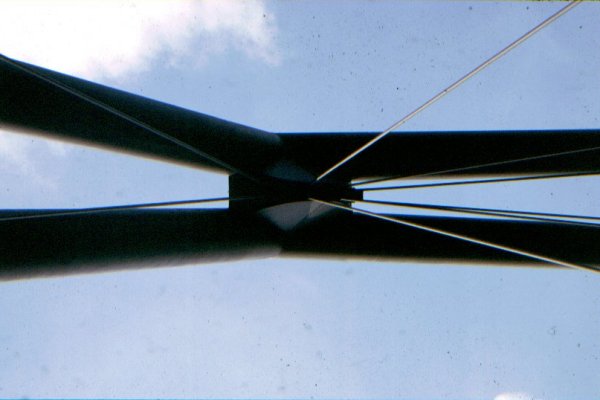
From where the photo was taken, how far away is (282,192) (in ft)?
25.2

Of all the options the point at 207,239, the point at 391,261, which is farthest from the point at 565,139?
the point at 207,239

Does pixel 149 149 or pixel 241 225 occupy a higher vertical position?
pixel 149 149

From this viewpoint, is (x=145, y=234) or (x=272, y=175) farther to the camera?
(x=272, y=175)

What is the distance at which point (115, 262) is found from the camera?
22.6 feet

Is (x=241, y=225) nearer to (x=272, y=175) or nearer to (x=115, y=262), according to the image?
(x=272, y=175)

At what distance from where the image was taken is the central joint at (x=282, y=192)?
7.65 m

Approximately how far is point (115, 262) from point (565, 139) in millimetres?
5241

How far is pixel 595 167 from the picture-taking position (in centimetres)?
869

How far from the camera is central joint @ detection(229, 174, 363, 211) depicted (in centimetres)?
765

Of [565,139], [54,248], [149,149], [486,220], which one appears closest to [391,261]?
→ [486,220]

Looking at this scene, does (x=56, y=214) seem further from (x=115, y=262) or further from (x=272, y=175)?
(x=272, y=175)

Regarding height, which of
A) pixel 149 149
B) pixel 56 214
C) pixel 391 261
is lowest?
pixel 391 261

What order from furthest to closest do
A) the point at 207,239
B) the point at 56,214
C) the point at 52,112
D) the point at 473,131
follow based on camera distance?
the point at 473,131
the point at 207,239
the point at 52,112
the point at 56,214

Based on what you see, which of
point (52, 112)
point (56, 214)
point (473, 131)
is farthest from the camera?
point (473, 131)
